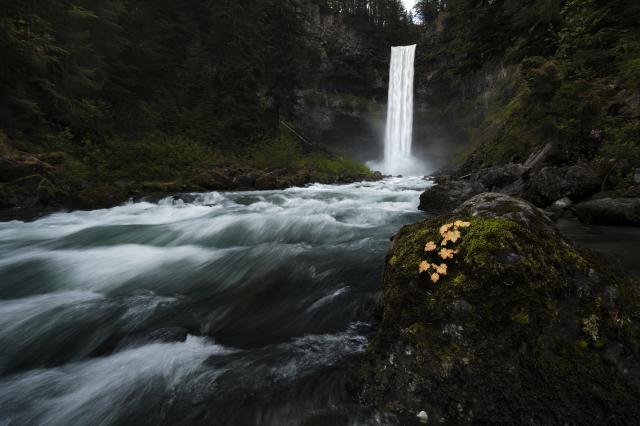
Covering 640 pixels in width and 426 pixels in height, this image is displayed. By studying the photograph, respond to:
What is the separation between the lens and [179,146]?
639 inches

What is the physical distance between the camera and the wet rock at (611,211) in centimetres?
459

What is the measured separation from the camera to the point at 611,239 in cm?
414

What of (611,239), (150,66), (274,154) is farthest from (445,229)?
(150,66)

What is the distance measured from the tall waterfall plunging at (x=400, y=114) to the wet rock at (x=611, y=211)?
102 ft

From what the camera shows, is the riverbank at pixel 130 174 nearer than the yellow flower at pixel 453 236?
No

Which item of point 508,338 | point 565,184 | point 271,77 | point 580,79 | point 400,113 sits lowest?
point 400,113

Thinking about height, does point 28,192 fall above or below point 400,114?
below

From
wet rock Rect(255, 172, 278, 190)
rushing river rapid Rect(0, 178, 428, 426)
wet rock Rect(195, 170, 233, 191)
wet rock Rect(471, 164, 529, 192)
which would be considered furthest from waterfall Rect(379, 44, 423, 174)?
rushing river rapid Rect(0, 178, 428, 426)

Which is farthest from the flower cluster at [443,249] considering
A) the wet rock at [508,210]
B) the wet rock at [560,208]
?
the wet rock at [560,208]

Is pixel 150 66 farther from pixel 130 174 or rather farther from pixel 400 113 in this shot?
pixel 400 113

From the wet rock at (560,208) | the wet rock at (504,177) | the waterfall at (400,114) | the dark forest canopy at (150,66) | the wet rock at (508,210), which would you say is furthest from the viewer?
the waterfall at (400,114)

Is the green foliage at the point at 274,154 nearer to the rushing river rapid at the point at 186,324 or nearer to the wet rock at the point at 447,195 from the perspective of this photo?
the wet rock at the point at 447,195

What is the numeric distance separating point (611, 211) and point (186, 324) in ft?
19.8

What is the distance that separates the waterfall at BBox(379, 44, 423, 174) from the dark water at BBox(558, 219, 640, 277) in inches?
1232
